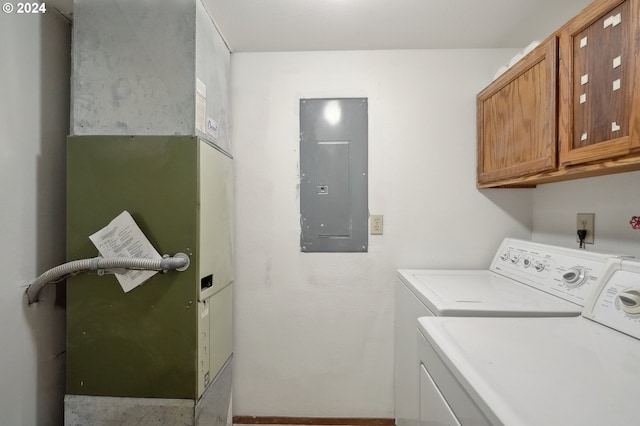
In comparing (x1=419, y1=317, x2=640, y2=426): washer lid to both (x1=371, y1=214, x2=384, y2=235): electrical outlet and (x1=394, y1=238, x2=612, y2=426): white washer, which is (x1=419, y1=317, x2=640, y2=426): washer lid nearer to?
(x1=394, y1=238, x2=612, y2=426): white washer

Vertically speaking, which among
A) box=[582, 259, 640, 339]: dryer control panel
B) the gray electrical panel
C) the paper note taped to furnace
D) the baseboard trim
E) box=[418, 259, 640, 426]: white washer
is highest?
the gray electrical panel

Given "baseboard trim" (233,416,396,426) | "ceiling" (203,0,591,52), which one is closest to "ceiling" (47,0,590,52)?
"ceiling" (203,0,591,52)

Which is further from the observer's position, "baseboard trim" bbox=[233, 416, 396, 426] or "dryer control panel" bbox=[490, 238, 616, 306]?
"baseboard trim" bbox=[233, 416, 396, 426]

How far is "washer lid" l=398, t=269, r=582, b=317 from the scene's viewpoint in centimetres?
106

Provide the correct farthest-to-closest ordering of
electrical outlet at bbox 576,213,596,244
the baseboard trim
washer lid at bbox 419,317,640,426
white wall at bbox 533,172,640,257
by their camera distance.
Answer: the baseboard trim < electrical outlet at bbox 576,213,596,244 < white wall at bbox 533,172,640,257 < washer lid at bbox 419,317,640,426

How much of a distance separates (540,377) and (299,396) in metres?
1.48

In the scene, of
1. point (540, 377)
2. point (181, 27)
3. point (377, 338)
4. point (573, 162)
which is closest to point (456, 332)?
point (540, 377)

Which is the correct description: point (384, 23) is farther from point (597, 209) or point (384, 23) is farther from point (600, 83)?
point (597, 209)

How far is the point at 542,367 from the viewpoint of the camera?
0.70 m

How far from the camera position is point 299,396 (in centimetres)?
174

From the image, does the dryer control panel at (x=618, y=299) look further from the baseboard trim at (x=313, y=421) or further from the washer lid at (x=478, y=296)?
the baseboard trim at (x=313, y=421)

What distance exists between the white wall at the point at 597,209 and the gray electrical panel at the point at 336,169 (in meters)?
1.06

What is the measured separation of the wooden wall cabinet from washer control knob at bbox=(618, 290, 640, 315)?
428 mm

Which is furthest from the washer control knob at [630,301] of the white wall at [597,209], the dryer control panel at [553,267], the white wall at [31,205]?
the white wall at [31,205]
